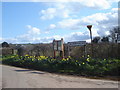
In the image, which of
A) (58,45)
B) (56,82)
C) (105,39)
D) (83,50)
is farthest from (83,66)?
Result: (105,39)

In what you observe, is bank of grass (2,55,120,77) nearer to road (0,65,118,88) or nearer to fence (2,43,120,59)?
road (0,65,118,88)

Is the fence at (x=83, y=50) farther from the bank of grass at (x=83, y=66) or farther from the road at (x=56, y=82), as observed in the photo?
the road at (x=56, y=82)

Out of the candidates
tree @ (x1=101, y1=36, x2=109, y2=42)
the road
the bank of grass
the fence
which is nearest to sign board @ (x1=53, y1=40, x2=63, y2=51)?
the bank of grass

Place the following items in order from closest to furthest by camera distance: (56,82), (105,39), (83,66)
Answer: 1. (56,82)
2. (83,66)
3. (105,39)

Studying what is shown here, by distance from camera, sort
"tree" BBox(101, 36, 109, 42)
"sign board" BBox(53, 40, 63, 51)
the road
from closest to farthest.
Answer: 1. the road
2. "sign board" BBox(53, 40, 63, 51)
3. "tree" BBox(101, 36, 109, 42)

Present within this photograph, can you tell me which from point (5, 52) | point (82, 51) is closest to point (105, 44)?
point (82, 51)

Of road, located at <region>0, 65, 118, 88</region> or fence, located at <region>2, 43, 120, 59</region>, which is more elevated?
fence, located at <region>2, 43, 120, 59</region>

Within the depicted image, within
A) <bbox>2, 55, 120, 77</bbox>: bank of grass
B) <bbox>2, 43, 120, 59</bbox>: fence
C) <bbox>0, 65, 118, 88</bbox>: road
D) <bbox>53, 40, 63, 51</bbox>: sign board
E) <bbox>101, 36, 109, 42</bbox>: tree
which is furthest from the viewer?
<bbox>101, 36, 109, 42</bbox>: tree

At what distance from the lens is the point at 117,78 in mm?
10961

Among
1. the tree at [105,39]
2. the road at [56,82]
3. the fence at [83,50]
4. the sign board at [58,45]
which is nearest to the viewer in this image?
the road at [56,82]

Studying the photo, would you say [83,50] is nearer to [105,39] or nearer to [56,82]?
[105,39]

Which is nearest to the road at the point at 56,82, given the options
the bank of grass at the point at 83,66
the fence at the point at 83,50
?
the bank of grass at the point at 83,66

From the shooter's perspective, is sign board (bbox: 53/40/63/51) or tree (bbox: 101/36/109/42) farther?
tree (bbox: 101/36/109/42)

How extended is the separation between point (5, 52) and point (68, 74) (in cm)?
2157
